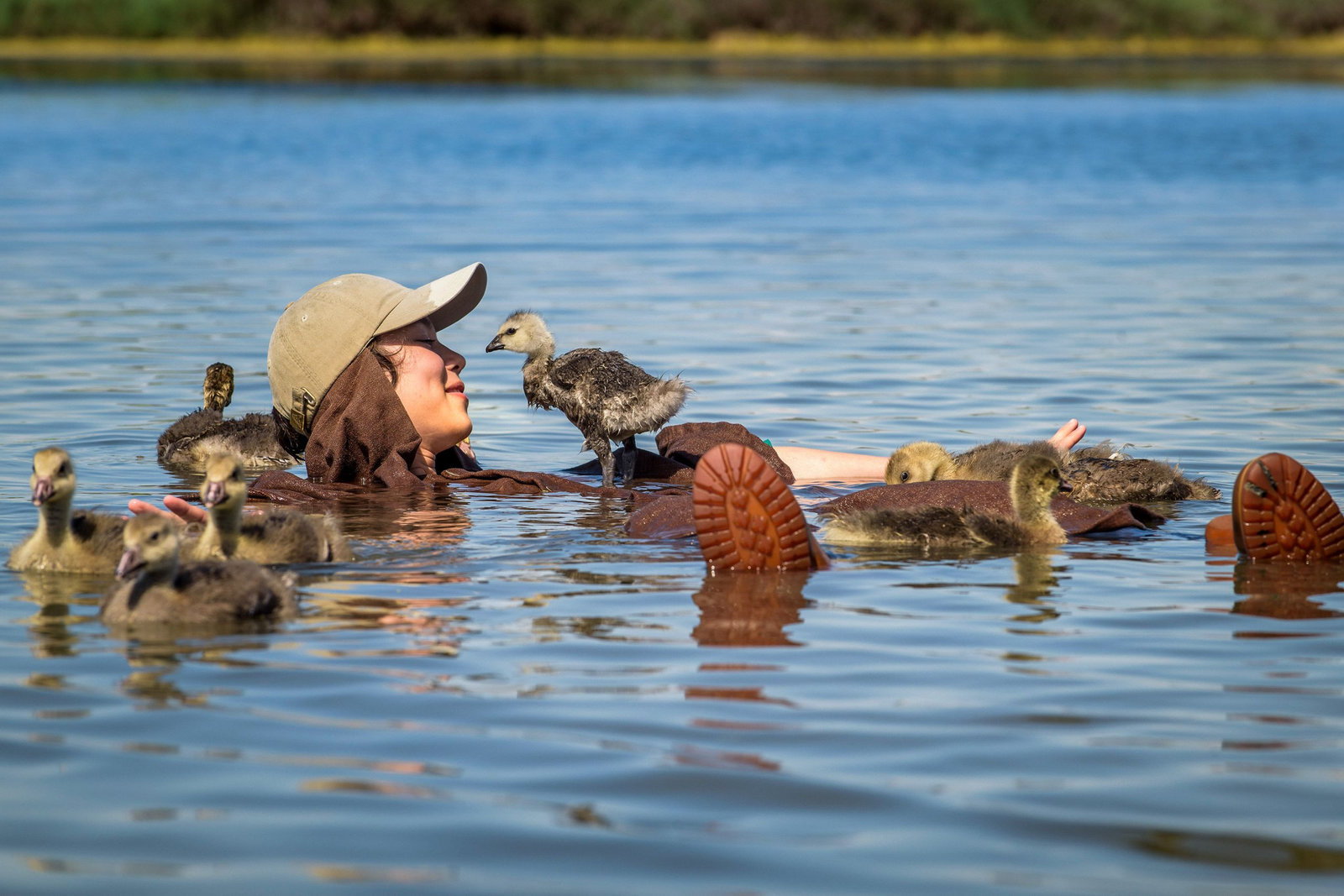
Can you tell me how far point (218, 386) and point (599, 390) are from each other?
327 centimetres

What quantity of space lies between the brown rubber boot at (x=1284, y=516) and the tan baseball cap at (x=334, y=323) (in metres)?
3.82

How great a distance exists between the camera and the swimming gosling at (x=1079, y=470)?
27.8 feet

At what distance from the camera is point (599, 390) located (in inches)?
358

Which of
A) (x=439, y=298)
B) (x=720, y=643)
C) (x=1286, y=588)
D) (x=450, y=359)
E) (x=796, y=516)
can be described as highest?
(x=439, y=298)

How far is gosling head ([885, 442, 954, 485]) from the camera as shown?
8680 mm

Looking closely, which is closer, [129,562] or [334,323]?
[129,562]

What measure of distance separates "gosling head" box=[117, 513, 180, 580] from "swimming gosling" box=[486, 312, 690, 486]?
3.43 metres

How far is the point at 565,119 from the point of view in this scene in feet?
142

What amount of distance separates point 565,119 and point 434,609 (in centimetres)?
3790

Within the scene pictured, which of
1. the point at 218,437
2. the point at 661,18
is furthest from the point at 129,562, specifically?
the point at 661,18

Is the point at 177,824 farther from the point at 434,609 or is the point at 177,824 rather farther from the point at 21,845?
the point at 434,609

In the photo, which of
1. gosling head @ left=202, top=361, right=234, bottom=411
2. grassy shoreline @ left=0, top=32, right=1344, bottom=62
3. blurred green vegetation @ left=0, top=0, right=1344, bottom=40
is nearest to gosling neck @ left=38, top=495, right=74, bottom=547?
gosling head @ left=202, top=361, right=234, bottom=411

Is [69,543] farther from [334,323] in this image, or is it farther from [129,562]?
[334,323]

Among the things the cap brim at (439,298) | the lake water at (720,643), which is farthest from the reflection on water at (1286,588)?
the cap brim at (439,298)
